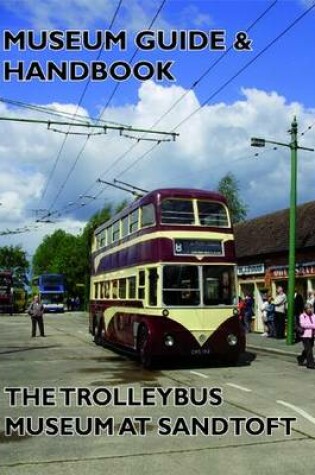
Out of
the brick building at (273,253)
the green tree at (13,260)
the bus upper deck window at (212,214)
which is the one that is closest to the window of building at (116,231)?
the bus upper deck window at (212,214)

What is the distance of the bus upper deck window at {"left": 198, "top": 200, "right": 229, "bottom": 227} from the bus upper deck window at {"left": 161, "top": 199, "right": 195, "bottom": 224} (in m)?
0.25

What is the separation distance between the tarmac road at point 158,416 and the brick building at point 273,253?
9599 mm

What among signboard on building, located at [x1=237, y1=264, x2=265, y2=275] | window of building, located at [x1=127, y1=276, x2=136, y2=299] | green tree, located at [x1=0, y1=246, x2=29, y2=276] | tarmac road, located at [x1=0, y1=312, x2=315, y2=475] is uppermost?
green tree, located at [x1=0, y1=246, x2=29, y2=276]

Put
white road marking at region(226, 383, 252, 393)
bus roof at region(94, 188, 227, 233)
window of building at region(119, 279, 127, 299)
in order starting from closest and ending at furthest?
white road marking at region(226, 383, 252, 393) → bus roof at region(94, 188, 227, 233) → window of building at region(119, 279, 127, 299)

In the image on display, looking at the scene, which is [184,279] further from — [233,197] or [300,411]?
[233,197]

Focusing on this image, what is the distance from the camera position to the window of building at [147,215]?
16062 mm

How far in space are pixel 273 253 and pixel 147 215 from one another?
41.5ft

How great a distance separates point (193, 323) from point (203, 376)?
158 cm

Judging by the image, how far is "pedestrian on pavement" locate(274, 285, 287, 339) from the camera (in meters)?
24.2

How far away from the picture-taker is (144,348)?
50.8 feet

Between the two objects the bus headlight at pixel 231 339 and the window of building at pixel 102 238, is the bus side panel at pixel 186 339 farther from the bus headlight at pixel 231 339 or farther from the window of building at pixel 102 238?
the window of building at pixel 102 238

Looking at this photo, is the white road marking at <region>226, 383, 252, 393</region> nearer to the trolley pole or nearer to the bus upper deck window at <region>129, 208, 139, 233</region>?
the bus upper deck window at <region>129, 208, 139, 233</region>

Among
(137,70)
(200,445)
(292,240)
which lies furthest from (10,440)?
(292,240)

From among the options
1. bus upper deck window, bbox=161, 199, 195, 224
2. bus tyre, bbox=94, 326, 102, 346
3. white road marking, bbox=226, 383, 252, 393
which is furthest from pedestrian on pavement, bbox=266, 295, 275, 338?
white road marking, bbox=226, 383, 252, 393
